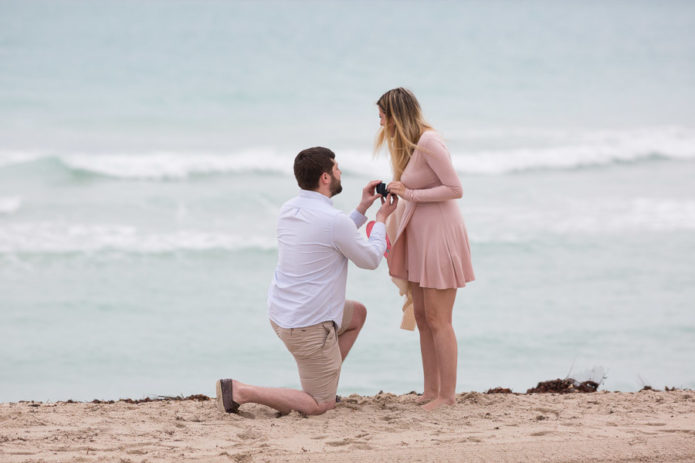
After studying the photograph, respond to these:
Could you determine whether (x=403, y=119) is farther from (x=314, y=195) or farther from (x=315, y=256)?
(x=315, y=256)

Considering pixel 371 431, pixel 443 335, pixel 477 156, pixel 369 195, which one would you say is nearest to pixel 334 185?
pixel 369 195

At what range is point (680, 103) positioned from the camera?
2438 centimetres

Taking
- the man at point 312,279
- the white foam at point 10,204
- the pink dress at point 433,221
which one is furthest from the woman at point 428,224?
the white foam at point 10,204

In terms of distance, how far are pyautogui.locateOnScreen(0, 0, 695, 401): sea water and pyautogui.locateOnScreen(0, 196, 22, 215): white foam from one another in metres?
0.04

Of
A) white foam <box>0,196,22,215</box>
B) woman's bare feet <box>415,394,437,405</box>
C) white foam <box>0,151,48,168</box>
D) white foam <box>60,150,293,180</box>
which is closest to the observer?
woman's bare feet <box>415,394,437,405</box>

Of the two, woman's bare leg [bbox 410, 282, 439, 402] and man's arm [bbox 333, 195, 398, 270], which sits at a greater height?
man's arm [bbox 333, 195, 398, 270]

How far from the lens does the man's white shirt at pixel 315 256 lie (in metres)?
4.33

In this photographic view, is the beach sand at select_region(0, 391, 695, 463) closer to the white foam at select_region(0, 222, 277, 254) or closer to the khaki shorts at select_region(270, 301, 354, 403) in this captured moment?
the khaki shorts at select_region(270, 301, 354, 403)

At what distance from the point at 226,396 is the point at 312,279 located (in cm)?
80

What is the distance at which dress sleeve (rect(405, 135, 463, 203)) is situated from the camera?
4508mm

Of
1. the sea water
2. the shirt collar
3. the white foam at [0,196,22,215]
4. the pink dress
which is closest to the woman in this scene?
the pink dress

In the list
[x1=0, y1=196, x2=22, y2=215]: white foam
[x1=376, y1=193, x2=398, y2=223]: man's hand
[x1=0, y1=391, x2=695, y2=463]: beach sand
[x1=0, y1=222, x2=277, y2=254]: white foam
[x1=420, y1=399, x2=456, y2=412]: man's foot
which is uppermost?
[x1=0, y1=196, x2=22, y2=215]: white foam

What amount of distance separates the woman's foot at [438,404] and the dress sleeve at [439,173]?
1.18 meters

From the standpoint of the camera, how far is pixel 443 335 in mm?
4664
